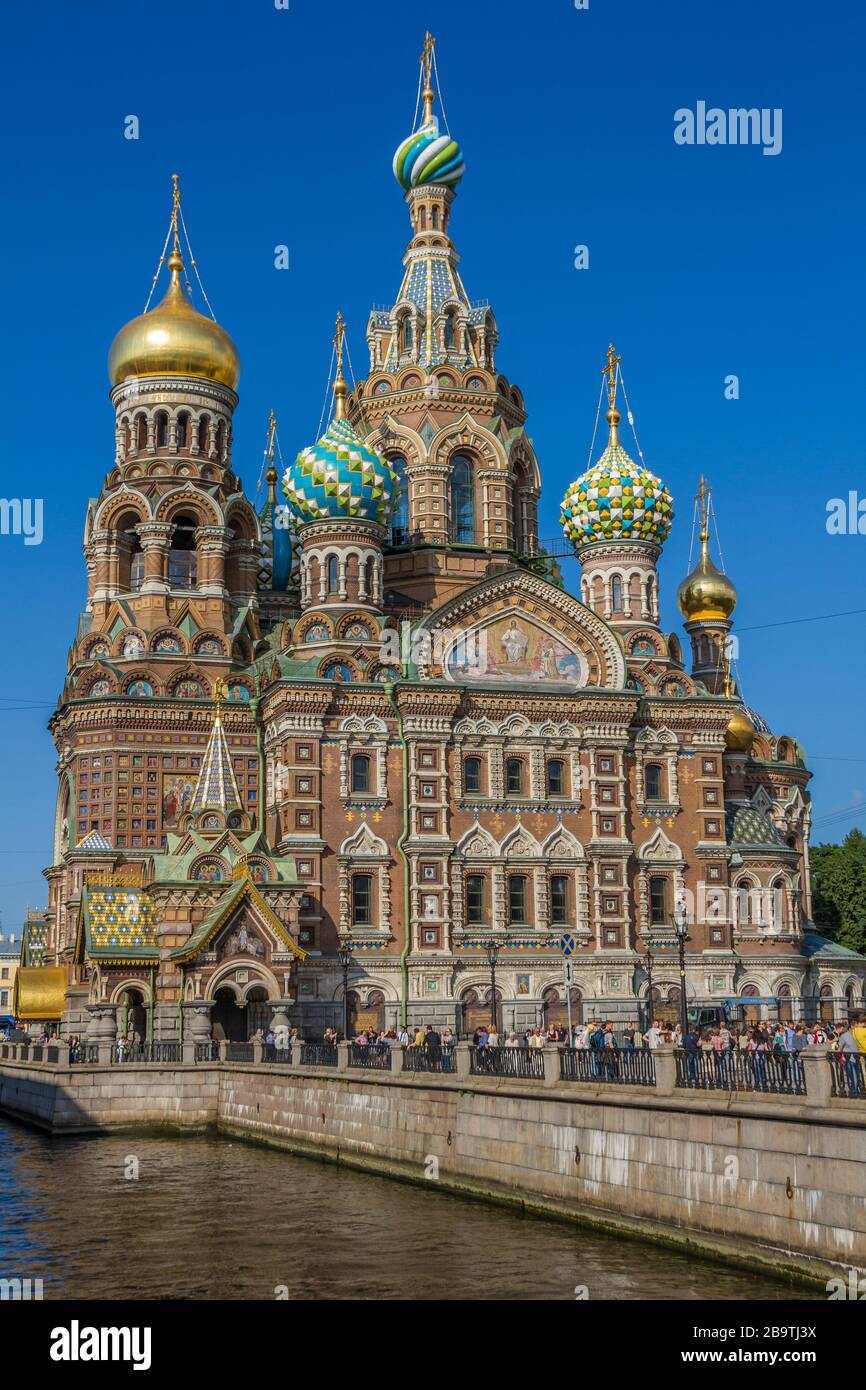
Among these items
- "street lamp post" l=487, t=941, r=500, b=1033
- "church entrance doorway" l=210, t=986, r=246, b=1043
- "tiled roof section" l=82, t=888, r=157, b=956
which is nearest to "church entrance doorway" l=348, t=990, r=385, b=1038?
"street lamp post" l=487, t=941, r=500, b=1033

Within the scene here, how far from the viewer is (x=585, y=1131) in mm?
20859

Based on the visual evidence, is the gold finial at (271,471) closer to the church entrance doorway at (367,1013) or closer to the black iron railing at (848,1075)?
the church entrance doorway at (367,1013)

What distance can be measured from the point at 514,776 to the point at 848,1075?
26545 millimetres

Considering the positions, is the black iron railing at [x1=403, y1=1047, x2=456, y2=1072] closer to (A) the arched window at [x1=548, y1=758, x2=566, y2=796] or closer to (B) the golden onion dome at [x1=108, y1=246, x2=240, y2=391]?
(A) the arched window at [x1=548, y1=758, x2=566, y2=796]

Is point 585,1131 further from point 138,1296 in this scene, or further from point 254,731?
point 254,731

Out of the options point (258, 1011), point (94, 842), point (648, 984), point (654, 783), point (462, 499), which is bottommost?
point (258, 1011)

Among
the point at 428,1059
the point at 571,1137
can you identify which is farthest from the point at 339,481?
the point at 571,1137

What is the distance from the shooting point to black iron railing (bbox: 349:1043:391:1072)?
27.7 meters

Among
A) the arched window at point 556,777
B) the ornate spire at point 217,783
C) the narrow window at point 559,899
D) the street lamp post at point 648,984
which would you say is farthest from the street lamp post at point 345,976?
the street lamp post at point 648,984

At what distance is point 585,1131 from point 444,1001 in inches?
767

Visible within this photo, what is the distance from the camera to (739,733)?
48.8 meters

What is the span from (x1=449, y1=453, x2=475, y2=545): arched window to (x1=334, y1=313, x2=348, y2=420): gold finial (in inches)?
149

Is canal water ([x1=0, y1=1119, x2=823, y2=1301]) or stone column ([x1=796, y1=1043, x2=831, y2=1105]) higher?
stone column ([x1=796, y1=1043, x2=831, y2=1105])

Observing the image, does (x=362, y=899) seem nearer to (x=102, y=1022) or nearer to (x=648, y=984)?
(x=648, y=984)
